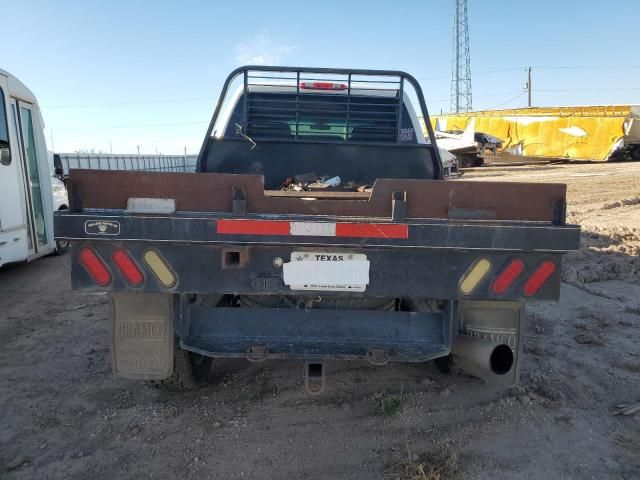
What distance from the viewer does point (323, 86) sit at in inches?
169

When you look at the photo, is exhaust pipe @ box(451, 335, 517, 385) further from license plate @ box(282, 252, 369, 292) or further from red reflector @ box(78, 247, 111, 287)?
red reflector @ box(78, 247, 111, 287)

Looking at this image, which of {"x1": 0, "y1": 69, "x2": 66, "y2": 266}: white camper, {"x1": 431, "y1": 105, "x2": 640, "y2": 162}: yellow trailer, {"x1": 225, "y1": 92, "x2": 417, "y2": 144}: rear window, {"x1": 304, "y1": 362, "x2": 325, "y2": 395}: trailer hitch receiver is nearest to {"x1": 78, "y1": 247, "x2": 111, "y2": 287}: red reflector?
{"x1": 304, "y1": 362, "x2": 325, "y2": 395}: trailer hitch receiver

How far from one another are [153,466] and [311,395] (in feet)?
3.72

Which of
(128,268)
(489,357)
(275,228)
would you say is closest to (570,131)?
(489,357)

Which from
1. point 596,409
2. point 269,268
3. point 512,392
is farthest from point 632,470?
point 269,268

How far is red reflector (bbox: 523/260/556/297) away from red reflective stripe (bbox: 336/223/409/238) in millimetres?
759

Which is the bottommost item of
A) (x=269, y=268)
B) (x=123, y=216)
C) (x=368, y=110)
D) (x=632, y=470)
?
(x=632, y=470)

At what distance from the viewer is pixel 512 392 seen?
11.5 ft

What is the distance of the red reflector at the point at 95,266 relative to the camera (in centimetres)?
263

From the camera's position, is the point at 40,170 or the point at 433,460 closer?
the point at 433,460

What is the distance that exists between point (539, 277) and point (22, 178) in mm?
7013

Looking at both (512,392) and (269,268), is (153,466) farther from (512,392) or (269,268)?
(512,392)

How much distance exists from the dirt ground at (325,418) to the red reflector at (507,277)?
95 cm

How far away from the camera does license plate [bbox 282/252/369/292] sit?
264 cm
